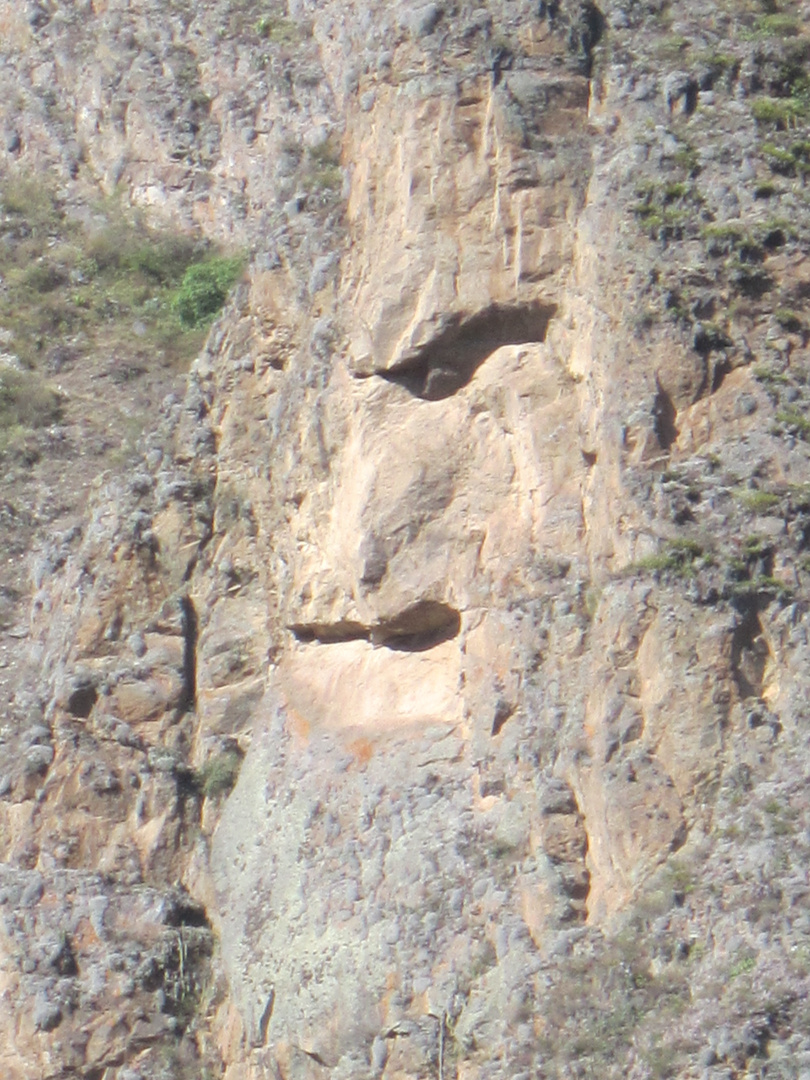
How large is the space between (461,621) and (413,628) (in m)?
0.60

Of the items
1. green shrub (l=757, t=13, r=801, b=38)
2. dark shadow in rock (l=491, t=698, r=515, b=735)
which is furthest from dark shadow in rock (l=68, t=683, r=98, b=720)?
green shrub (l=757, t=13, r=801, b=38)

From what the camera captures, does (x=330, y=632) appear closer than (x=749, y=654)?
No

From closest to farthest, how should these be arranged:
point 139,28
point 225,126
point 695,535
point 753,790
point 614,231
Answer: point 753,790 < point 695,535 < point 614,231 < point 225,126 < point 139,28

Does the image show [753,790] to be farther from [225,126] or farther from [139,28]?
[139,28]

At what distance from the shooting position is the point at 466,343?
506 inches

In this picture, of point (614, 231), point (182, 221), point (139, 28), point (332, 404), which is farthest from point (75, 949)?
point (139, 28)

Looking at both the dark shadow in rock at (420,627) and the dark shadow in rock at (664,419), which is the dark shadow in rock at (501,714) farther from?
the dark shadow in rock at (664,419)

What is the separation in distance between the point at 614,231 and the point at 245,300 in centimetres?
450

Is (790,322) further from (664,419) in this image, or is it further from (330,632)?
(330,632)

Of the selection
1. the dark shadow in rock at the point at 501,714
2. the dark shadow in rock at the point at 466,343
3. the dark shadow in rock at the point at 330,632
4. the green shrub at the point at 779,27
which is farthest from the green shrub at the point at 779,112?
the dark shadow in rock at the point at 330,632

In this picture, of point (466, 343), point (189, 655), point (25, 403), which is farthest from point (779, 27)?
point (25, 403)

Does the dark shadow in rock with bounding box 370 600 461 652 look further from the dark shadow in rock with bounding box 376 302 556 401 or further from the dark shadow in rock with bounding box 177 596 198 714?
Answer: the dark shadow in rock with bounding box 177 596 198 714

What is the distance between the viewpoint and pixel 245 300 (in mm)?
15406

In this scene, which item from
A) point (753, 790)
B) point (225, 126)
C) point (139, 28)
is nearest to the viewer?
point (753, 790)
